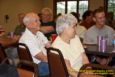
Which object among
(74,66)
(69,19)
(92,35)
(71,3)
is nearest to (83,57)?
(74,66)

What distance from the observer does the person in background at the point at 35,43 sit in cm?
309

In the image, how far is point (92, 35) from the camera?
3.86m

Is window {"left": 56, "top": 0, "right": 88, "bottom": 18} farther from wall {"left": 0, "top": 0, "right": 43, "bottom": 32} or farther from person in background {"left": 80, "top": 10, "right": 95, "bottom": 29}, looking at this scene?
person in background {"left": 80, "top": 10, "right": 95, "bottom": 29}

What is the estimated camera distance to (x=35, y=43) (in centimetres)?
317

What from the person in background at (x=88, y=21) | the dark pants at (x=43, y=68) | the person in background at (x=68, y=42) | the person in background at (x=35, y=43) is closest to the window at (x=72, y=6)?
the person in background at (x=88, y=21)

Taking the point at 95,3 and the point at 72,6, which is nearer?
the point at 95,3

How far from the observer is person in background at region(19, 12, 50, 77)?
3.09 meters

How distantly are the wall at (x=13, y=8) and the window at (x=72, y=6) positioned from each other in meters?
0.97

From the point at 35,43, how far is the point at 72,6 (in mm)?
7499

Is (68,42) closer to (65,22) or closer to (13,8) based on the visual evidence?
(65,22)

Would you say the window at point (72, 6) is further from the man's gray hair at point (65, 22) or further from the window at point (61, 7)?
the man's gray hair at point (65, 22)

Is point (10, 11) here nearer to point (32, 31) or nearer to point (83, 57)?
point (32, 31)

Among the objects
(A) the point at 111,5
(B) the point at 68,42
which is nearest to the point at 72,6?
(A) the point at 111,5

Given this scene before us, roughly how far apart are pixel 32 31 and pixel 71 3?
7328 millimetres
